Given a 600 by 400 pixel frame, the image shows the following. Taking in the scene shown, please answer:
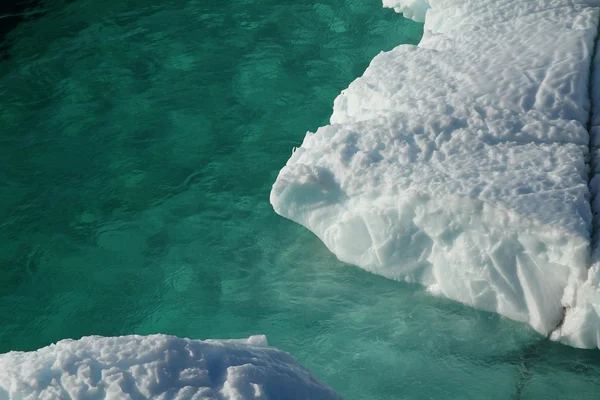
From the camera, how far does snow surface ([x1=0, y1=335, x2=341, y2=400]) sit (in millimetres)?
2410

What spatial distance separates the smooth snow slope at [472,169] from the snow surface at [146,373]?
108 cm

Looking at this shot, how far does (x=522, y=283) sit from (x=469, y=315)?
0.32m

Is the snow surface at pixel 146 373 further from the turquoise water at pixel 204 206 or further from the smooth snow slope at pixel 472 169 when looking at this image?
the smooth snow slope at pixel 472 169

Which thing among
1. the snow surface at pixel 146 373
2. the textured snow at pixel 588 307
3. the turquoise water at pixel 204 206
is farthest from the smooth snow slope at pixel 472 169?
the snow surface at pixel 146 373

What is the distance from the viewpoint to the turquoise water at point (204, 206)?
3461 mm

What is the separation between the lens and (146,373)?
2.46 metres

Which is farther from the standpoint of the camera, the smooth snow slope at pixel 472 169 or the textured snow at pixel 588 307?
the smooth snow slope at pixel 472 169

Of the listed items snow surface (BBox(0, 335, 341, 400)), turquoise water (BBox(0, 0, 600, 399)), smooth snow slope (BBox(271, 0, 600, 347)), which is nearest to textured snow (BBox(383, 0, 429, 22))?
turquoise water (BBox(0, 0, 600, 399))

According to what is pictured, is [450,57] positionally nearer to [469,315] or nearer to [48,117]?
[469,315]

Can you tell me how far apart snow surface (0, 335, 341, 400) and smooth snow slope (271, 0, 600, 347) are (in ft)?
3.55

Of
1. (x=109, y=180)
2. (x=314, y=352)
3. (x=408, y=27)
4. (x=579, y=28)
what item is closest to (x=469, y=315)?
(x=314, y=352)

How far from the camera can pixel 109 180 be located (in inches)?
189

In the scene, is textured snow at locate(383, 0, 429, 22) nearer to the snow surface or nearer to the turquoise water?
the turquoise water

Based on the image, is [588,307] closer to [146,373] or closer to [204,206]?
[146,373]
